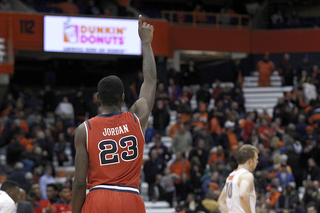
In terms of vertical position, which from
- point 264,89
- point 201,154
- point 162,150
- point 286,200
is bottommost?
point 286,200

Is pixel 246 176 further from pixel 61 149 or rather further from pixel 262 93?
pixel 262 93

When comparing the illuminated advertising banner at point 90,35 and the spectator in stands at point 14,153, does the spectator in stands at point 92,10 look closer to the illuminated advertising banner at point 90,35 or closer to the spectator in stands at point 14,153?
the illuminated advertising banner at point 90,35

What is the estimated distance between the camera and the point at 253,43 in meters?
25.2

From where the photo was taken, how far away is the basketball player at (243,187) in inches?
255

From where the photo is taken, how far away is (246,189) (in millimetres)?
6477

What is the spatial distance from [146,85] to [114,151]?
0.66 meters

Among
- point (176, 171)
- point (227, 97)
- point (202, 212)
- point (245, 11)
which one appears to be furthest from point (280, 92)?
point (202, 212)

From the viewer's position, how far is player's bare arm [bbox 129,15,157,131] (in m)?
4.35

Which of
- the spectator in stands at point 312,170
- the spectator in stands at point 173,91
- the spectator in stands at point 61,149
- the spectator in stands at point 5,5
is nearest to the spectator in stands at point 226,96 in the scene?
the spectator in stands at point 173,91

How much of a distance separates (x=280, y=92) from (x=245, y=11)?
6471mm

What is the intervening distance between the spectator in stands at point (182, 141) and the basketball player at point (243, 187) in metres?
10.3

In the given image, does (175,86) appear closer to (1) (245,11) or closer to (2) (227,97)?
(2) (227,97)

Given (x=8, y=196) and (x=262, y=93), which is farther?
(x=262, y=93)

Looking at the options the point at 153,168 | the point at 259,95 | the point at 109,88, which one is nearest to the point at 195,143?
the point at 153,168
